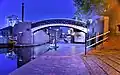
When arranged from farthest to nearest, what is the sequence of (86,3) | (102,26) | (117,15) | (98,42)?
1. (117,15)
2. (86,3)
3. (102,26)
4. (98,42)

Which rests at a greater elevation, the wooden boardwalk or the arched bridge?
the arched bridge

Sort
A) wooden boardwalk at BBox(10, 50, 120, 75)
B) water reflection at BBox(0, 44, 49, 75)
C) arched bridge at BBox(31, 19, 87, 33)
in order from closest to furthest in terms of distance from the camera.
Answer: wooden boardwalk at BBox(10, 50, 120, 75)
water reflection at BBox(0, 44, 49, 75)
arched bridge at BBox(31, 19, 87, 33)

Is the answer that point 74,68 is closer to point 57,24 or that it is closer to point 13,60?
point 13,60

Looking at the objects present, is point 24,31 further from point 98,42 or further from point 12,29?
point 98,42

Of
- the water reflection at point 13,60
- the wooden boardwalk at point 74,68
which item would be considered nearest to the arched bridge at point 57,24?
the water reflection at point 13,60

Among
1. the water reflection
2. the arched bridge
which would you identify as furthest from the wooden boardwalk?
the arched bridge

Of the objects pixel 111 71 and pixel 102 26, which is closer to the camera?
pixel 111 71

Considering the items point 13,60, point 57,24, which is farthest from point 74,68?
point 57,24

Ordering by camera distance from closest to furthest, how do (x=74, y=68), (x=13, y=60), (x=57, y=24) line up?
(x=74, y=68) → (x=13, y=60) → (x=57, y=24)

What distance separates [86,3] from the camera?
18.8 meters

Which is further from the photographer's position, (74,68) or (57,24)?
(57,24)

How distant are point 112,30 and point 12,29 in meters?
33.8

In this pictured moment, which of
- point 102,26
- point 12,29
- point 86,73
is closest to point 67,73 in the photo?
point 86,73

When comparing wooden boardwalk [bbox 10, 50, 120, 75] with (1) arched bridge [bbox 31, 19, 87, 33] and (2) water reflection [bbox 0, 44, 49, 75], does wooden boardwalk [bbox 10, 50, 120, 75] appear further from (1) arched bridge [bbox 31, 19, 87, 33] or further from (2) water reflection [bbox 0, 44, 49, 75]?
(1) arched bridge [bbox 31, 19, 87, 33]
